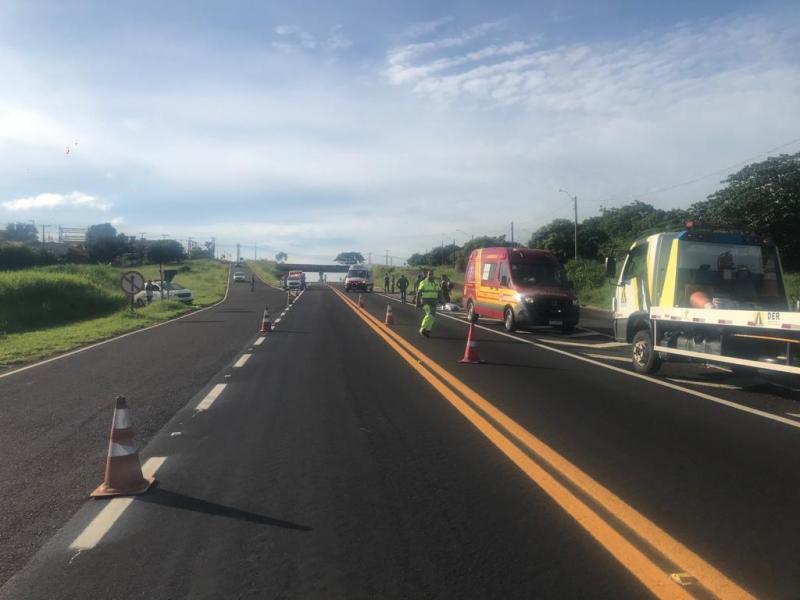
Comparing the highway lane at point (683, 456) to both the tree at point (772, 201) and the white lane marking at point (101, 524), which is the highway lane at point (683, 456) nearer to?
the white lane marking at point (101, 524)

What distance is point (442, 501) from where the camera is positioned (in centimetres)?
495

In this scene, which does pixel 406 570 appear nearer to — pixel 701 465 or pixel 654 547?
pixel 654 547

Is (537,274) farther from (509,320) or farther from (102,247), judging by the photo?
(102,247)

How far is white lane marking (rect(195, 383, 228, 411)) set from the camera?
861 centimetres

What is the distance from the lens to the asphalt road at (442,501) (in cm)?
373

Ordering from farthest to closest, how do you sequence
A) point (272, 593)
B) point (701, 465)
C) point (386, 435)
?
point (386, 435) → point (701, 465) → point (272, 593)

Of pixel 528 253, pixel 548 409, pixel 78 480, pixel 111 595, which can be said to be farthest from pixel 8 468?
pixel 528 253

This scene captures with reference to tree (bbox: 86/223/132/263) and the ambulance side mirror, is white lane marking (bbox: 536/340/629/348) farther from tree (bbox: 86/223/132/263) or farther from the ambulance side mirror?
tree (bbox: 86/223/132/263)

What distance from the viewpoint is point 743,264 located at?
1129cm

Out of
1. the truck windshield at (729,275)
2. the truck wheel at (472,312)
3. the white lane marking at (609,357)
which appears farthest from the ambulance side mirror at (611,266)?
the truck wheel at (472,312)

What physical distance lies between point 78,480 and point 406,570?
3140 millimetres

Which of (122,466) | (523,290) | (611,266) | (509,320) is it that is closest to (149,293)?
(509,320)

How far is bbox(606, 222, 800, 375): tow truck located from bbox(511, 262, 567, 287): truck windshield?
8.32m

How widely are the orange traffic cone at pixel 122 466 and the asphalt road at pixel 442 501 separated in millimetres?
144
